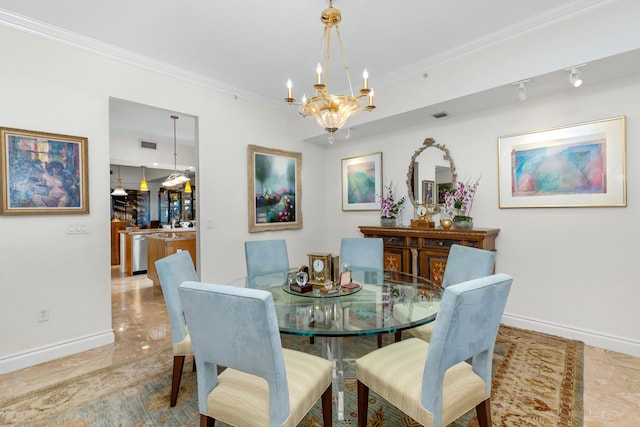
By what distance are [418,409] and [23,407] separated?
249 cm

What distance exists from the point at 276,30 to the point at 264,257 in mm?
2083

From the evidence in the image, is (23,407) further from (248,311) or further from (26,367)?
(248,311)

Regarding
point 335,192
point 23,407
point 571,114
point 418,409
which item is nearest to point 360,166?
point 335,192

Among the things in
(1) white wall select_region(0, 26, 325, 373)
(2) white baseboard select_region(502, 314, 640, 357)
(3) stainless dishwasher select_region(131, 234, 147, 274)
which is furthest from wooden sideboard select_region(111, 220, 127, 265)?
(2) white baseboard select_region(502, 314, 640, 357)

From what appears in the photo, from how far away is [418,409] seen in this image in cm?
133

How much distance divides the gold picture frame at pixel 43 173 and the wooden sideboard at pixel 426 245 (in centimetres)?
314

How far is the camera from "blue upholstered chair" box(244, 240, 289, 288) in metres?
3.00

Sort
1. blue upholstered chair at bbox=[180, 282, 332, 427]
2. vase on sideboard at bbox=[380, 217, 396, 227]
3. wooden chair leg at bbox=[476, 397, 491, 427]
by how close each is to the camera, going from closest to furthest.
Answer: blue upholstered chair at bbox=[180, 282, 332, 427] < wooden chair leg at bbox=[476, 397, 491, 427] < vase on sideboard at bbox=[380, 217, 396, 227]

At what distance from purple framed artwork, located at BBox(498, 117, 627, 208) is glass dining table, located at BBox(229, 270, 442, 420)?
162 centimetres

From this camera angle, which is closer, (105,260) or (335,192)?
(105,260)

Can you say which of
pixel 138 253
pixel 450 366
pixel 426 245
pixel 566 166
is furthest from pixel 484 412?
pixel 138 253

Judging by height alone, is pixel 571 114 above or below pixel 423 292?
above

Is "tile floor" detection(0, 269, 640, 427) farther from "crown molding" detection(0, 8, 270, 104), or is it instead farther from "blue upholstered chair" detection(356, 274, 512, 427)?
"crown molding" detection(0, 8, 270, 104)

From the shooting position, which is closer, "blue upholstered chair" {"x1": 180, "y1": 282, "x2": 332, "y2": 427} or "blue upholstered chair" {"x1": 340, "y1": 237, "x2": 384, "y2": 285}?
"blue upholstered chair" {"x1": 180, "y1": 282, "x2": 332, "y2": 427}
